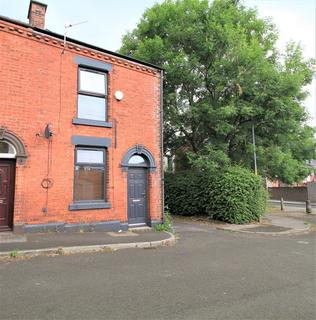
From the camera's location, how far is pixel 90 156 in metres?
12.0

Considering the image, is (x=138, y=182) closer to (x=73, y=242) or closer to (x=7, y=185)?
(x=73, y=242)

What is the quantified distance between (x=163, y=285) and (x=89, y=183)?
6.57 meters

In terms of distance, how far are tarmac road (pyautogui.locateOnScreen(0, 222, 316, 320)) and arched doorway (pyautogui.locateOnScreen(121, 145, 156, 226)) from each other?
11.9 feet

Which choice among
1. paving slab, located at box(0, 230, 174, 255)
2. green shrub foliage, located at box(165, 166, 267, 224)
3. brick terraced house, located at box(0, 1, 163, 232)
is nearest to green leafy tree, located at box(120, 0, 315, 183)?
green shrub foliage, located at box(165, 166, 267, 224)

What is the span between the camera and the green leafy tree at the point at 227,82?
680 inches

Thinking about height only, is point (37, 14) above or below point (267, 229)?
above

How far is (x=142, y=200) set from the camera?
13.3 metres

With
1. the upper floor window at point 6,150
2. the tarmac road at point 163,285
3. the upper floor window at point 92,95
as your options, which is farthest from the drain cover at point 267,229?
the upper floor window at point 6,150

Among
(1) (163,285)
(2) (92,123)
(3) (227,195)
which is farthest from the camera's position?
(3) (227,195)

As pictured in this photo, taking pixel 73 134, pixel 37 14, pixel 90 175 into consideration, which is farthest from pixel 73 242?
pixel 37 14

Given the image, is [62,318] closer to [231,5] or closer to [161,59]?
[161,59]

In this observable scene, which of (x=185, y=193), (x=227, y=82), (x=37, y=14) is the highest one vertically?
(x=37, y=14)

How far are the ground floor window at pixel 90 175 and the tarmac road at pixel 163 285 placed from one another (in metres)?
3.40

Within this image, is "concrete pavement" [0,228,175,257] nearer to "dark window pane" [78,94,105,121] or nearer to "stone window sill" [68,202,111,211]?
"stone window sill" [68,202,111,211]
